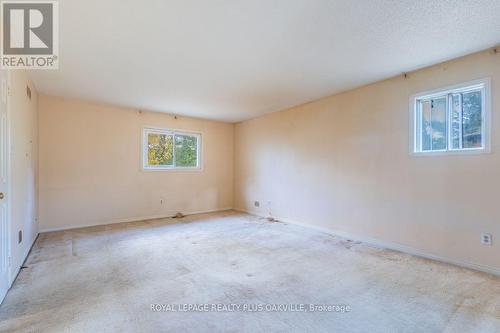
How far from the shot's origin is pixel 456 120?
2.92 meters

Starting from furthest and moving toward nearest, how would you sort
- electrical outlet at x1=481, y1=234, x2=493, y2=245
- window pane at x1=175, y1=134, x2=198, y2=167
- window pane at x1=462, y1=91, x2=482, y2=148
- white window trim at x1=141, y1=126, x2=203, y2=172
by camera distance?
window pane at x1=175, y1=134, x2=198, y2=167, white window trim at x1=141, y1=126, x2=203, y2=172, window pane at x1=462, y1=91, x2=482, y2=148, electrical outlet at x1=481, y1=234, x2=493, y2=245

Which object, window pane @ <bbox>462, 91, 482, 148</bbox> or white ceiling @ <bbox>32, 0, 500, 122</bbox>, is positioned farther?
window pane @ <bbox>462, 91, 482, 148</bbox>

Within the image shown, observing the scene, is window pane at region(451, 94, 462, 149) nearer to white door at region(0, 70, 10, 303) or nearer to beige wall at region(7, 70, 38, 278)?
white door at region(0, 70, 10, 303)

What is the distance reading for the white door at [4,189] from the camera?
6.64 ft

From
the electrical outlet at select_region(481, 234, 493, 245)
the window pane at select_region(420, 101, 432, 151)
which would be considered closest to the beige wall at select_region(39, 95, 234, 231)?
the window pane at select_region(420, 101, 432, 151)

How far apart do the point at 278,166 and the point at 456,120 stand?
3.08m

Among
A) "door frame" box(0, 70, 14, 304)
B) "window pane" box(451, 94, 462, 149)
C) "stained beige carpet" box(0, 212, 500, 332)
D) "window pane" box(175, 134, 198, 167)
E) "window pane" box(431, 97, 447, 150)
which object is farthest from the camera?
"window pane" box(175, 134, 198, 167)

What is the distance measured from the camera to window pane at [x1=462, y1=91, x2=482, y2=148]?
2.74m

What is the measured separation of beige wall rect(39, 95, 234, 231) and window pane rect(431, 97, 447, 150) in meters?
4.68

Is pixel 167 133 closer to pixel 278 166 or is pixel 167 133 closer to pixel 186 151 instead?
pixel 186 151

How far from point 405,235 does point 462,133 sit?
4.76 feet

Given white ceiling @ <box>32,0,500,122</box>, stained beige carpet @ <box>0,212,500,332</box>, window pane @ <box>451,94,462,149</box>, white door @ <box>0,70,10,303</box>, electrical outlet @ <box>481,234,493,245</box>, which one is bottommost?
stained beige carpet @ <box>0,212,500,332</box>

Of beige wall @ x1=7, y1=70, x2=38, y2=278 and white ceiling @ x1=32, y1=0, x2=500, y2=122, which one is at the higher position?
white ceiling @ x1=32, y1=0, x2=500, y2=122

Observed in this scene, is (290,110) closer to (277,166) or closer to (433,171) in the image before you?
(277,166)
